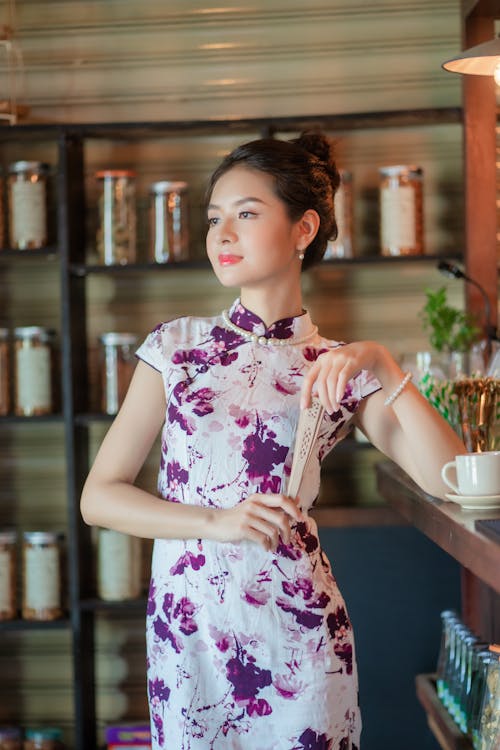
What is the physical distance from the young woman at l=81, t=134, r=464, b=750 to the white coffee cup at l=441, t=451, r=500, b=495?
0.04m

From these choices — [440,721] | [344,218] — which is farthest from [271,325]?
[344,218]

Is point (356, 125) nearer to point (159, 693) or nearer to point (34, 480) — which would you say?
point (34, 480)

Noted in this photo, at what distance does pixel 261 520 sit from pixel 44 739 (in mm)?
2361

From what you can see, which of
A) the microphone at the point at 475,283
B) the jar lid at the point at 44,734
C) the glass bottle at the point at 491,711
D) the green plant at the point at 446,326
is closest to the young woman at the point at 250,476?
the glass bottle at the point at 491,711

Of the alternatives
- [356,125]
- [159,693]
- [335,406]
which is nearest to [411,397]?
[335,406]

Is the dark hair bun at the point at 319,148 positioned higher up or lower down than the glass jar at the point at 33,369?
higher up

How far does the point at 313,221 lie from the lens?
1.93 m

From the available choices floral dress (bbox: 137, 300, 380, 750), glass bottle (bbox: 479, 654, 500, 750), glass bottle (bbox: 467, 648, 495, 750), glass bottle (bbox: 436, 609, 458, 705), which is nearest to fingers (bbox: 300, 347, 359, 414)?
floral dress (bbox: 137, 300, 380, 750)

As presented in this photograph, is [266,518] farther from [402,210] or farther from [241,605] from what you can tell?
[402,210]

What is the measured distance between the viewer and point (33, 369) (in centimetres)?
345

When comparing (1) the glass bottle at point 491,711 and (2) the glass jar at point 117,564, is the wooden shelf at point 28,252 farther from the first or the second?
(1) the glass bottle at point 491,711

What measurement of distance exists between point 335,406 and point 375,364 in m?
0.17

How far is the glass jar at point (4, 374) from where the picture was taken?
11.4 feet

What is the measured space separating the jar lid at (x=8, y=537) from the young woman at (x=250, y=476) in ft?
5.83
